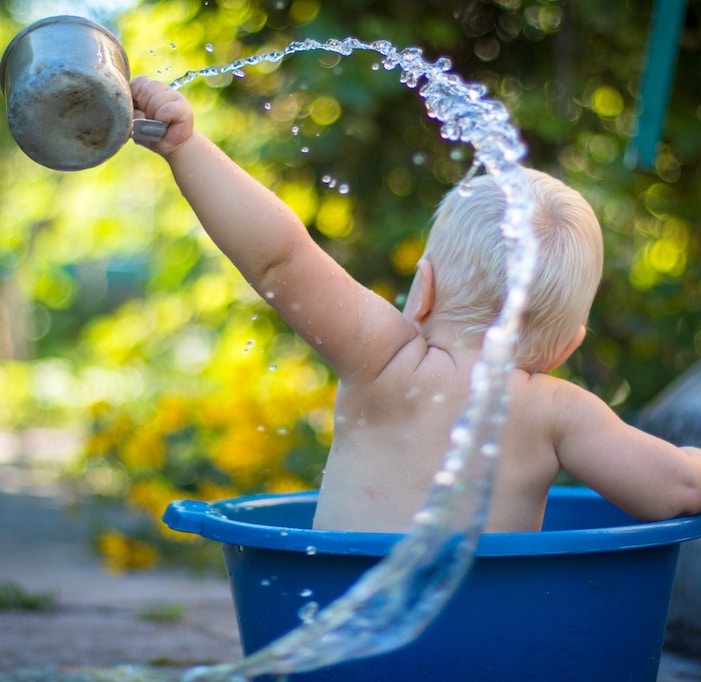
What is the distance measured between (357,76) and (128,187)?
380cm

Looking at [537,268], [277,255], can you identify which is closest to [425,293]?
[537,268]

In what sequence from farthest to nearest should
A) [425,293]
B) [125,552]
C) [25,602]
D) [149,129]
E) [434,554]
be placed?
1. [125,552]
2. [25,602]
3. [425,293]
4. [149,129]
5. [434,554]

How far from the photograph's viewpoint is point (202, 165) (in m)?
1.24

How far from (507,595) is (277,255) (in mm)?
502

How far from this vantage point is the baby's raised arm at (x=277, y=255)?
1211 millimetres

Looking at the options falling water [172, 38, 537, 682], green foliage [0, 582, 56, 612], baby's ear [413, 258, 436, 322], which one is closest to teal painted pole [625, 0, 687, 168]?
baby's ear [413, 258, 436, 322]

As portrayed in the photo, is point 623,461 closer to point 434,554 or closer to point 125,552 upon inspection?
point 434,554

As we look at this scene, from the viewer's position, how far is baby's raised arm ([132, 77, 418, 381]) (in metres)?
1.21

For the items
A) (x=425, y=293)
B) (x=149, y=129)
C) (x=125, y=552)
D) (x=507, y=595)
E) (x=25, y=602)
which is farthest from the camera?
(x=125, y=552)

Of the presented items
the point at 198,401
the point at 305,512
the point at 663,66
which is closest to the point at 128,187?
the point at 198,401

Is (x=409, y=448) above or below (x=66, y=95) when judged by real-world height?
below

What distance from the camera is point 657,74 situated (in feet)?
8.08

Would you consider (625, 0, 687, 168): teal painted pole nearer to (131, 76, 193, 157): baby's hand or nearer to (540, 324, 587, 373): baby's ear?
(540, 324, 587, 373): baby's ear

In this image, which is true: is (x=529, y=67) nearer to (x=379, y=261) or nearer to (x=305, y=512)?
(x=379, y=261)
